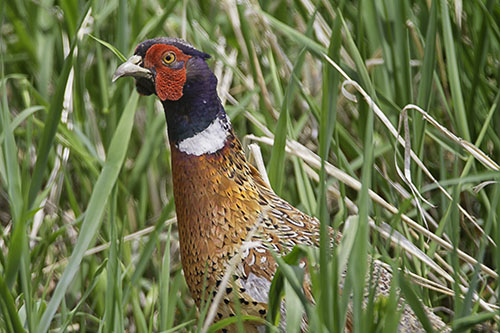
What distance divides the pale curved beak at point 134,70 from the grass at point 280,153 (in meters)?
0.15

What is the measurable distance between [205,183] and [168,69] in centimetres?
32

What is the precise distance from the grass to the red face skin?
18 centimetres

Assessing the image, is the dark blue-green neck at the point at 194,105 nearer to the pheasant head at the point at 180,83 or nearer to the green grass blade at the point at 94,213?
the pheasant head at the point at 180,83

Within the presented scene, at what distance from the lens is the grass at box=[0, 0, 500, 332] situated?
1.96m

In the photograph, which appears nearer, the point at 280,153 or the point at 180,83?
the point at 180,83

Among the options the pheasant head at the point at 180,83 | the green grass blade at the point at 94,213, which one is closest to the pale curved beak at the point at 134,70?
the pheasant head at the point at 180,83

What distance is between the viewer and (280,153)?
7.70 feet

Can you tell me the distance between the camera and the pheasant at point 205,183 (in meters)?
2.14

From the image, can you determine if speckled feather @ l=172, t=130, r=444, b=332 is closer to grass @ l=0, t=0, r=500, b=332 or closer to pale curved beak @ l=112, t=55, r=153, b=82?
grass @ l=0, t=0, r=500, b=332

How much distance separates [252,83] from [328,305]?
1.63 metres

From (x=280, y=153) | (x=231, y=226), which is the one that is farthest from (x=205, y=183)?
(x=280, y=153)

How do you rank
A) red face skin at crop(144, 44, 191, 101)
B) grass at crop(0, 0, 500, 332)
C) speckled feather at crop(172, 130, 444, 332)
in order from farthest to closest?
red face skin at crop(144, 44, 191, 101)
speckled feather at crop(172, 130, 444, 332)
grass at crop(0, 0, 500, 332)

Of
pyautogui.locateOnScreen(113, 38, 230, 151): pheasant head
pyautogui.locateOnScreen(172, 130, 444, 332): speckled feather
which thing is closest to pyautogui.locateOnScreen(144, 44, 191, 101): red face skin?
pyautogui.locateOnScreen(113, 38, 230, 151): pheasant head

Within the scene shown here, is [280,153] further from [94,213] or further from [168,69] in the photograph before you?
[94,213]
